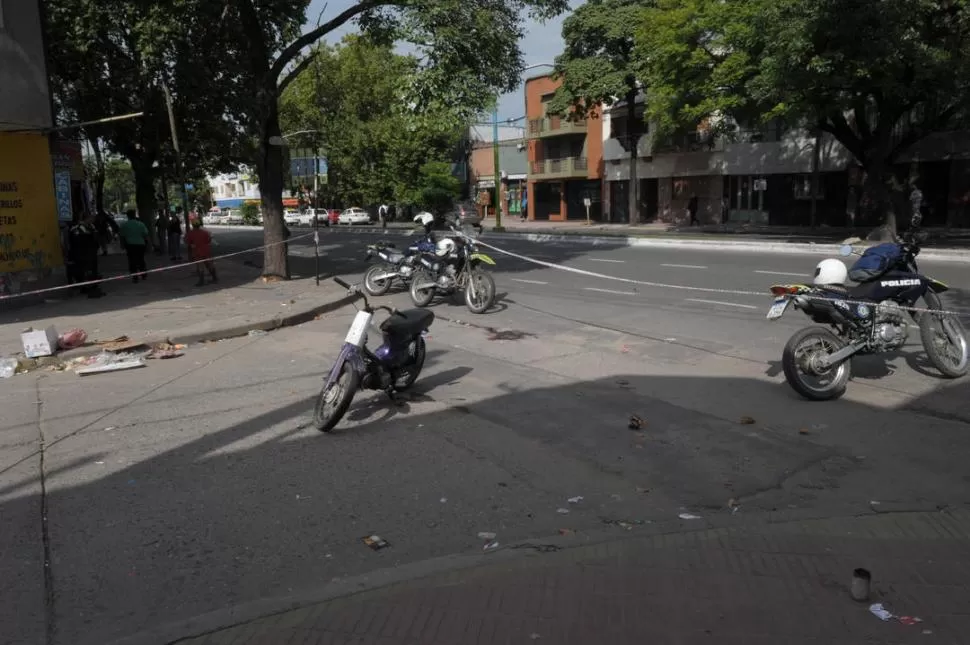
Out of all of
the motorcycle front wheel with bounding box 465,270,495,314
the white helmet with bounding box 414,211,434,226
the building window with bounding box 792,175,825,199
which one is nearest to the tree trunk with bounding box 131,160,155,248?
the white helmet with bounding box 414,211,434,226

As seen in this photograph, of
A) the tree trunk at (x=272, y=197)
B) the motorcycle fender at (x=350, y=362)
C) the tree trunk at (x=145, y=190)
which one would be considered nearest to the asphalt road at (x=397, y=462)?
the motorcycle fender at (x=350, y=362)

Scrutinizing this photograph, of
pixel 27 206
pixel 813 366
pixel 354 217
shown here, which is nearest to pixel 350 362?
pixel 813 366

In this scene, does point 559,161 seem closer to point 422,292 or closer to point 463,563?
point 422,292

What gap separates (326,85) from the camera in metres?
58.4

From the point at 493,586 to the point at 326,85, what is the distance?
59.4m

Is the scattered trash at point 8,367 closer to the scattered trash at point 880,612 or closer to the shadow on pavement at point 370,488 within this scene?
the shadow on pavement at point 370,488

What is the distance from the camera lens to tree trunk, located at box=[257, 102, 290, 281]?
16.0 m

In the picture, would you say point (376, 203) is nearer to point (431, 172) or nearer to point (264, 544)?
point (431, 172)

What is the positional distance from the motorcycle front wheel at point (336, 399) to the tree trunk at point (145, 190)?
1040 inches

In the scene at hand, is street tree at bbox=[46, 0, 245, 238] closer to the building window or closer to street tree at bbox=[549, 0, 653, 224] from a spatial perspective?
street tree at bbox=[549, 0, 653, 224]

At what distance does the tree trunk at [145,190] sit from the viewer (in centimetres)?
2956

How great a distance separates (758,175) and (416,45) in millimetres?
30124

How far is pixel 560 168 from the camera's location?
51.4 meters

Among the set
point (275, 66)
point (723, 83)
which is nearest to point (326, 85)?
point (723, 83)
